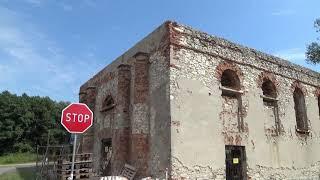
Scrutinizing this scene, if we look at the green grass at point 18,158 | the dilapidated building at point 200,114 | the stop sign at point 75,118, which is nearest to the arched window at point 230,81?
the dilapidated building at point 200,114

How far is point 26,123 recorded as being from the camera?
5038 centimetres

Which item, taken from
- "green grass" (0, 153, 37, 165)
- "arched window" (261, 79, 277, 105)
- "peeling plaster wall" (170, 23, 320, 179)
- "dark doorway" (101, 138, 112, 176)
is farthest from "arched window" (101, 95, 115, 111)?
"green grass" (0, 153, 37, 165)

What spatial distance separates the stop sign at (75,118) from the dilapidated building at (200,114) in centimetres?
610

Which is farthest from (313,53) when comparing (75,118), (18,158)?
(18,158)

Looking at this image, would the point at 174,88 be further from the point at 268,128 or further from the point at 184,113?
the point at 268,128

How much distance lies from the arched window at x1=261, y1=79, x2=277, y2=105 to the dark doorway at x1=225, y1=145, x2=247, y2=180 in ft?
11.7

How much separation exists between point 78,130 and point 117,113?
9.45m

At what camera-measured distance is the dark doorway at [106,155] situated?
1656 cm

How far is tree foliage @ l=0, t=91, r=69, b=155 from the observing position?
48.5m

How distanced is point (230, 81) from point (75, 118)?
10.4 meters

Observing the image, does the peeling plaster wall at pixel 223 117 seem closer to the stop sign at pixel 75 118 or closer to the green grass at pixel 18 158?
the stop sign at pixel 75 118

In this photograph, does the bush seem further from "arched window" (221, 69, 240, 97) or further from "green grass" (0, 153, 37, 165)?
"arched window" (221, 69, 240, 97)

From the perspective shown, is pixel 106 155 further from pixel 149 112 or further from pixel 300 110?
pixel 300 110

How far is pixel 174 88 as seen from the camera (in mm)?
13172
